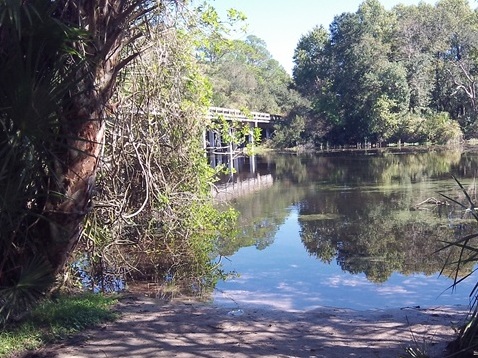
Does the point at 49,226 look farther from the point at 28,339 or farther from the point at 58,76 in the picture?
the point at 58,76

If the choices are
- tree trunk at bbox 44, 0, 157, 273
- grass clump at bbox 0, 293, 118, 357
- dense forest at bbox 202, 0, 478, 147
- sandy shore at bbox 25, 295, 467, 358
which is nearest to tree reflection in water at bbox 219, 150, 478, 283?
sandy shore at bbox 25, 295, 467, 358

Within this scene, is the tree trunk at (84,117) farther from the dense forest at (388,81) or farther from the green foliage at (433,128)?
the green foliage at (433,128)

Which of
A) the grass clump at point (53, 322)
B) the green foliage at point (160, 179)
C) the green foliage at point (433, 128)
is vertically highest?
the green foliage at point (433, 128)

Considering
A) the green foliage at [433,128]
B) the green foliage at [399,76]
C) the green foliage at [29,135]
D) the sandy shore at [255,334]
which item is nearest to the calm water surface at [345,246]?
the sandy shore at [255,334]

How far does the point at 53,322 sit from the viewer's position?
527 cm

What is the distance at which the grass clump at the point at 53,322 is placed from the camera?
4738mm

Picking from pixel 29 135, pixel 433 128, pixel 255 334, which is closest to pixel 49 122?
pixel 29 135

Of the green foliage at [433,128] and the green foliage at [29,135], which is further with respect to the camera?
the green foliage at [433,128]

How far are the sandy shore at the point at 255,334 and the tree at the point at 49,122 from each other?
0.95 meters

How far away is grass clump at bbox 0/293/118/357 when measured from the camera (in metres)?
4.74

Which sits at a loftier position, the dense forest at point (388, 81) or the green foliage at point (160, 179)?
the dense forest at point (388, 81)

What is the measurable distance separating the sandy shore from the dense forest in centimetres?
4291

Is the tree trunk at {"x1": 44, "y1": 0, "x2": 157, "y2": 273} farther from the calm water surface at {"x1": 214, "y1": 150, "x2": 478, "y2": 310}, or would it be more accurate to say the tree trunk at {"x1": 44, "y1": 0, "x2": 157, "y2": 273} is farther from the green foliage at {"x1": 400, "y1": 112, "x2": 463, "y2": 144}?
the green foliage at {"x1": 400, "y1": 112, "x2": 463, "y2": 144}

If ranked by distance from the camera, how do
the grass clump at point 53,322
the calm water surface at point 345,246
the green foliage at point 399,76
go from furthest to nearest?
the green foliage at point 399,76
the calm water surface at point 345,246
the grass clump at point 53,322
